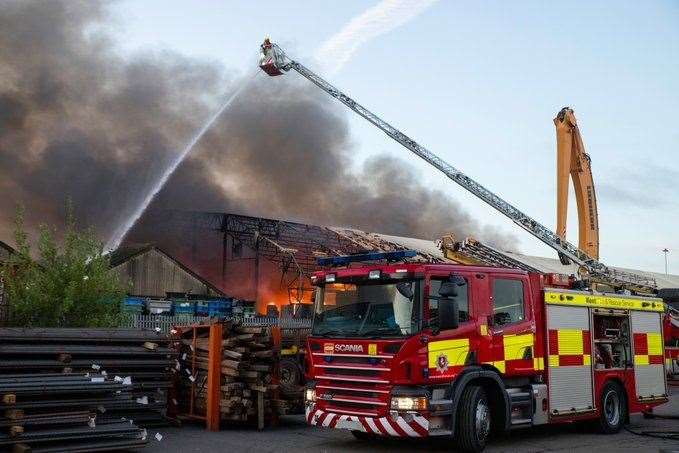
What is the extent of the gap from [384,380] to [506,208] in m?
16.3

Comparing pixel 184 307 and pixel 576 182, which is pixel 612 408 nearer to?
pixel 576 182

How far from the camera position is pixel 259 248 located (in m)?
36.2

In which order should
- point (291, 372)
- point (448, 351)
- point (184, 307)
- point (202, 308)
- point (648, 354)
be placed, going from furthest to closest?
1. point (202, 308)
2. point (184, 307)
3. point (291, 372)
4. point (648, 354)
5. point (448, 351)

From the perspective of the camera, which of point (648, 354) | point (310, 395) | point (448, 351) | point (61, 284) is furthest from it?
point (61, 284)

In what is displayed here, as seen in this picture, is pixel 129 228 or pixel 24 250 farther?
pixel 129 228

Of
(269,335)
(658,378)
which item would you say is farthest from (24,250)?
(658,378)

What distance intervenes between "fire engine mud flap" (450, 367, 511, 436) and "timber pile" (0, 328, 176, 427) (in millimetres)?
4503

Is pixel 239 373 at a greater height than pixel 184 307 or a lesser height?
lesser

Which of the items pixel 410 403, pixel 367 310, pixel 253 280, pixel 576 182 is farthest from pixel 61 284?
pixel 253 280

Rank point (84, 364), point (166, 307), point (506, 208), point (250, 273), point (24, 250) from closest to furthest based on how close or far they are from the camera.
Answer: point (84, 364)
point (24, 250)
point (506, 208)
point (166, 307)
point (250, 273)

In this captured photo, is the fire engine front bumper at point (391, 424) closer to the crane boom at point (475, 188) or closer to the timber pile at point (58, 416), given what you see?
the timber pile at point (58, 416)

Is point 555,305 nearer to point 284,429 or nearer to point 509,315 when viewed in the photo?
point 509,315

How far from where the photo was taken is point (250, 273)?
3944 cm

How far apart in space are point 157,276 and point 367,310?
1033 inches
